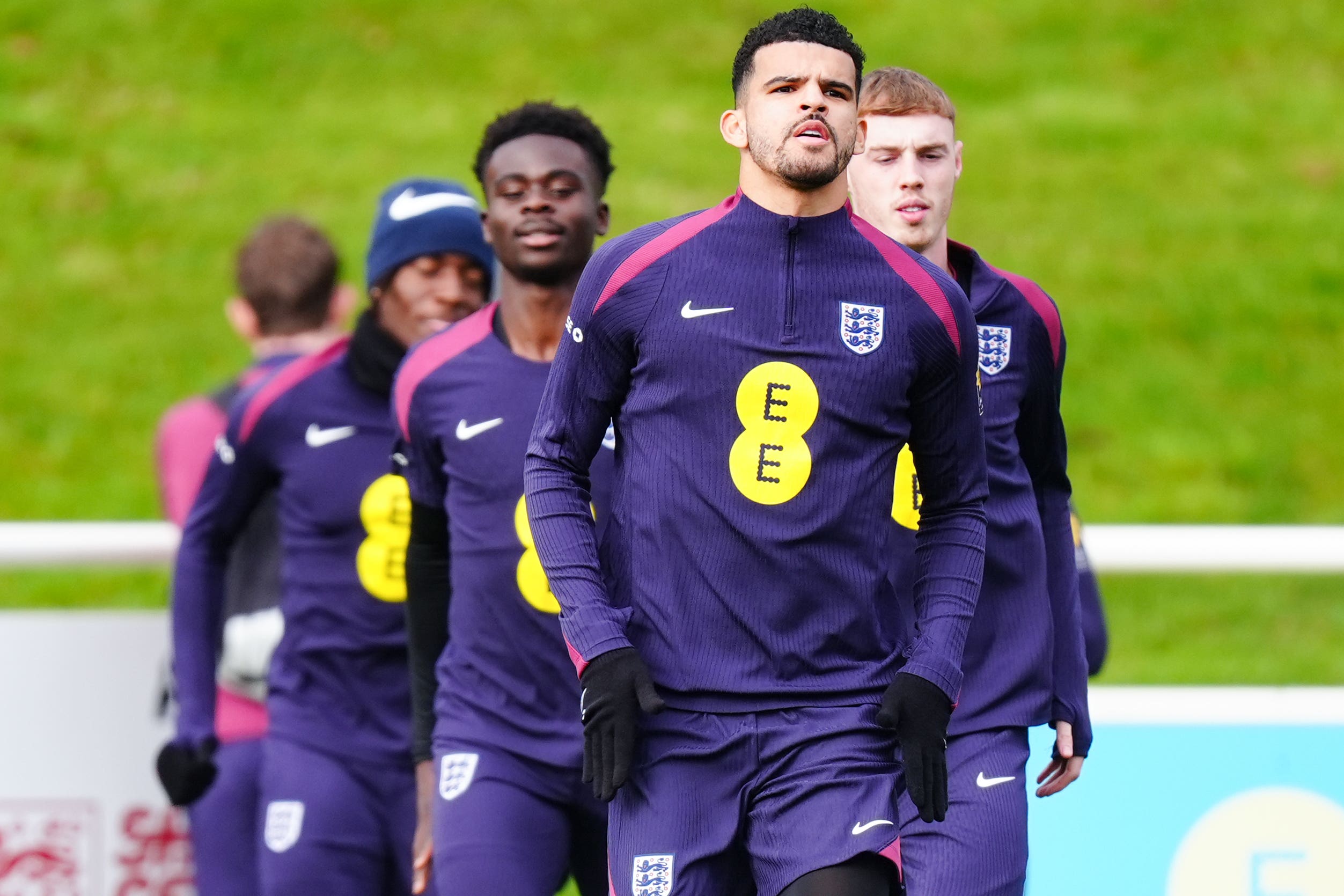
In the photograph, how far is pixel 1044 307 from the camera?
14.1 feet

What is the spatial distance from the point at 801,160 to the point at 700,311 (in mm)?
334

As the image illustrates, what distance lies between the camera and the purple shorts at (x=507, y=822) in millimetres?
4152

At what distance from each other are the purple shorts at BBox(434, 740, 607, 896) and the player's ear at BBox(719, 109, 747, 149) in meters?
1.54

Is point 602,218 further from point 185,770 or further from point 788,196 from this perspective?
point 185,770

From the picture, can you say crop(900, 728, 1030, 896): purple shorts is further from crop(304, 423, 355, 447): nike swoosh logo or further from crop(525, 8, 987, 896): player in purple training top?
crop(304, 423, 355, 447): nike swoosh logo

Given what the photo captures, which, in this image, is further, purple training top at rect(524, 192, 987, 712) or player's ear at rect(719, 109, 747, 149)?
player's ear at rect(719, 109, 747, 149)

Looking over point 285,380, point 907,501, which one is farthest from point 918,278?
point 285,380

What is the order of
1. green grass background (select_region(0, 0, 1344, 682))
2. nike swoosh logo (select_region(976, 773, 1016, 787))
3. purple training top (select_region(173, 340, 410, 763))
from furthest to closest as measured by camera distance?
green grass background (select_region(0, 0, 1344, 682))
purple training top (select_region(173, 340, 410, 763))
nike swoosh logo (select_region(976, 773, 1016, 787))

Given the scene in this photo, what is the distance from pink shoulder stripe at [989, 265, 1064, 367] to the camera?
4.27 m

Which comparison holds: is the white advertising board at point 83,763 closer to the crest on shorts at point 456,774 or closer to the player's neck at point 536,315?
the crest on shorts at point 456,774

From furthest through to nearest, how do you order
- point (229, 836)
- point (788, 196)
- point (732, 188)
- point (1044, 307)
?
point (732, 188)
point (229, 836)
point (1044, 307)
point (788, 196)

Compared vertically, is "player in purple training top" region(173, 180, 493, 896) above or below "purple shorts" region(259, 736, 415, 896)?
above

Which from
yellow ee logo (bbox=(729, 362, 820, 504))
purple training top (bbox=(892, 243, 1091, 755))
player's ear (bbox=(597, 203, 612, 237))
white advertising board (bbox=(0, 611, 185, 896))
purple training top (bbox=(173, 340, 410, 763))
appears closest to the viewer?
yellow ee logo (bbox=(729, 362, 820, 504))

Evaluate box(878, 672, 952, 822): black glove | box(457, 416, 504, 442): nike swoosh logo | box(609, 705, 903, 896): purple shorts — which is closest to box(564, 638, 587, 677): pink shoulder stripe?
box(609, 705, 903, 896): purple shorts
